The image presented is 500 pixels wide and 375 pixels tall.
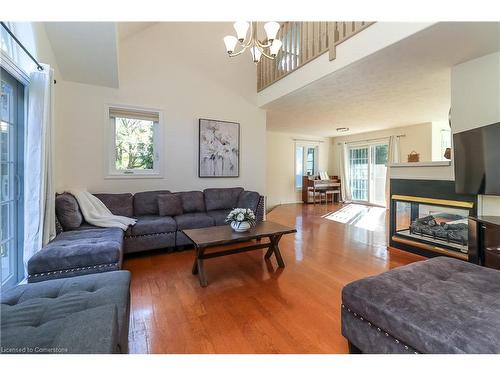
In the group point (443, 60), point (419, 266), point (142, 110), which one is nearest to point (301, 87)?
point (443, 60)

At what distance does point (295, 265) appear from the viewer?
267 centimetres

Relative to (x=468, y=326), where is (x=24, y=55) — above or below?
above

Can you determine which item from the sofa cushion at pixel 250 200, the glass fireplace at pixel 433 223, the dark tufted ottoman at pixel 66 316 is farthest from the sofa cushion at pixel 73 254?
the glass fireplace at pixel 433 223

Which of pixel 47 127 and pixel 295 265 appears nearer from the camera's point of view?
pixel 47 127

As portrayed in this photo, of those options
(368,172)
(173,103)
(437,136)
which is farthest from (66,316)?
(368,172)

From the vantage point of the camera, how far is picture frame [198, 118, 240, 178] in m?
4.21

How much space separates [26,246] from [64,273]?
1.84 feet

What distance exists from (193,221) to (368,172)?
19.9ft

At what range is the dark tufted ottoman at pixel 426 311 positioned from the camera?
2.96 ft

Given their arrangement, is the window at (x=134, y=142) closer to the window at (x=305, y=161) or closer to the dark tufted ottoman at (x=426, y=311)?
the dark tufted ottoman at (x=426, y=311)

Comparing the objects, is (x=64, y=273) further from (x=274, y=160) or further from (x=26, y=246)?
(x=274, y=160)

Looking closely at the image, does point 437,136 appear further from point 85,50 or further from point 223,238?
point 85,50

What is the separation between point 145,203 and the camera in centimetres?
350

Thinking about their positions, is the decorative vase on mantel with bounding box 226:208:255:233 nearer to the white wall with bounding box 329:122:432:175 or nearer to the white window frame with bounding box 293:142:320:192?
the white window frame with bounding box 293:142:320:192
